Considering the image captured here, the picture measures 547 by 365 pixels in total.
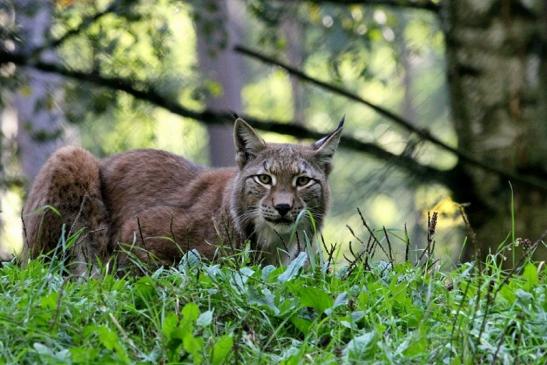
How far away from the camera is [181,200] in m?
7.11

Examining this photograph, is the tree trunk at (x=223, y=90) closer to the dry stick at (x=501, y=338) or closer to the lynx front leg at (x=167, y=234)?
the lynx front leg at (x=167, y=234)

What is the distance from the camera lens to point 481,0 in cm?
800

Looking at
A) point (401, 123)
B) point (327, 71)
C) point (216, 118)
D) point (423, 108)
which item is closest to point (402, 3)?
point (423, 108)

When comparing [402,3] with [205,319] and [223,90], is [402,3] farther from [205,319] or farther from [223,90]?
[223,90]

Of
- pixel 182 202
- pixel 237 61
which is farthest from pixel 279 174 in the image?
pixel 237 61

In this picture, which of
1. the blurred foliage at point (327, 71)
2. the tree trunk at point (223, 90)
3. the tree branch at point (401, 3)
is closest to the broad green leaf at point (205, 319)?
the blurred foliage at point (327, 71)

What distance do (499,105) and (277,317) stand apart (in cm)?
427

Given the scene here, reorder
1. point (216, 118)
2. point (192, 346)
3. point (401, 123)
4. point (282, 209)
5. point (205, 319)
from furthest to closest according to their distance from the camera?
point (216, 118), point (401, 123), point (282, 209), point (205, 319), point (192, 346)

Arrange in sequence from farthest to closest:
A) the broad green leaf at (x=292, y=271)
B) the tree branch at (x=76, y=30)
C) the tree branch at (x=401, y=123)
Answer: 1. the tree branch at (x=76, y=30)
2. the tree branch at (x=401, y=123)
3. the broad green leaf at (x=292, y=271)

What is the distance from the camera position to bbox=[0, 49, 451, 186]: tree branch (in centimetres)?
766

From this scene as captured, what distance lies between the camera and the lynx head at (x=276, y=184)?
6434 millimetres

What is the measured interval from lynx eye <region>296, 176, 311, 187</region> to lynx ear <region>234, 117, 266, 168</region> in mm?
359

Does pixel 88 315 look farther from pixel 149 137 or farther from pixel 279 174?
pixel 149 137

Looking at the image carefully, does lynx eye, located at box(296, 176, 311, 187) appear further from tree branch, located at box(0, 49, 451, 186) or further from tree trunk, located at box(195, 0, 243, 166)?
tree trunk, located at box(195, 0, 243, 166)
